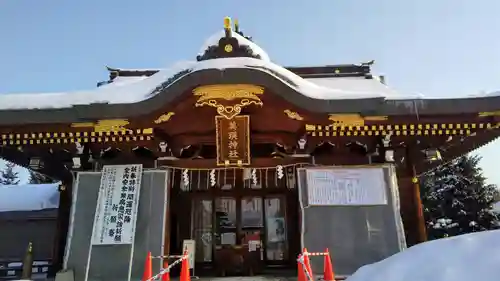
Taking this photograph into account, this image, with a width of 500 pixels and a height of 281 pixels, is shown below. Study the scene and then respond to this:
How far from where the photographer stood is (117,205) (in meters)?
8.06

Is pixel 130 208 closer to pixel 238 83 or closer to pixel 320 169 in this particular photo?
pixel 238 83

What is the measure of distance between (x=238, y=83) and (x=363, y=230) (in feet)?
12.3

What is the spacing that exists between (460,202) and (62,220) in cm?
1830

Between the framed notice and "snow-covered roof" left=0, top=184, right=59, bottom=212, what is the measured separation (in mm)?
6076

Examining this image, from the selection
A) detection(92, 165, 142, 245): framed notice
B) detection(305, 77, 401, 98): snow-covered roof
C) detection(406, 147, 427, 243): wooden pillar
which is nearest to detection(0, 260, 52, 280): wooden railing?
detection(92, 165, 142, 245): framed notice

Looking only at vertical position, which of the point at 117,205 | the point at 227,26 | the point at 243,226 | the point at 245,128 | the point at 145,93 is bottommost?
the point at 243,226

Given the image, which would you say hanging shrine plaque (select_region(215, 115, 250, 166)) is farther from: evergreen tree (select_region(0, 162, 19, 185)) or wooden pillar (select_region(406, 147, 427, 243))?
evergreen tree (select_region(0, 162, 19, 185))

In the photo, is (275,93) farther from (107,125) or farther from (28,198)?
(28,198)

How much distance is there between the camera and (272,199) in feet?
32.5

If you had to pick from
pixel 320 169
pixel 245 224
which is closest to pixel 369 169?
pixel 320 169

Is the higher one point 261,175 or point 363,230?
point 261,175

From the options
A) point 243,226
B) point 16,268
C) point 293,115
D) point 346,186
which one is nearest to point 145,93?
point 293,115

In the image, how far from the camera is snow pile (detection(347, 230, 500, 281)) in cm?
268

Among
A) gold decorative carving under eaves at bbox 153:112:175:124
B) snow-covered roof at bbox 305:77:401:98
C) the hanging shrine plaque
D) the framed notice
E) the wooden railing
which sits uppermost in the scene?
snow-covered roof at bbox 305:77:401:98
